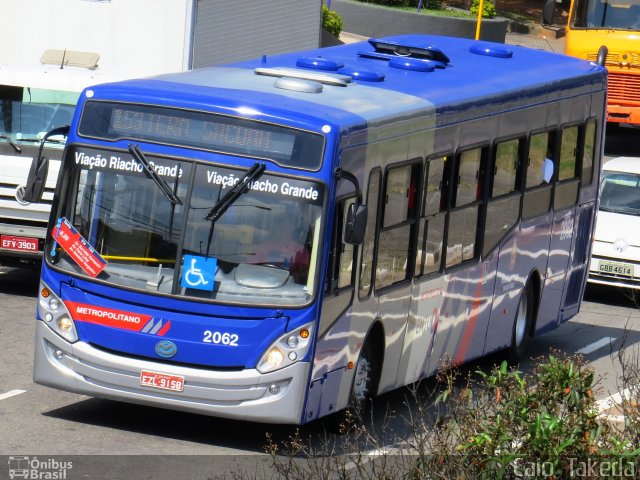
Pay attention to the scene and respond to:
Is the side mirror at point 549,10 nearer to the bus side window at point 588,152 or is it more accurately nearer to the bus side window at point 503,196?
the bus side window at point 588,152

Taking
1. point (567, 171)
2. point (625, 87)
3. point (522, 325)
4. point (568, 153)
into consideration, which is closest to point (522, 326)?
point (522, 325)

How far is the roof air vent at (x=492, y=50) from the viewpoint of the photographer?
16.3 m

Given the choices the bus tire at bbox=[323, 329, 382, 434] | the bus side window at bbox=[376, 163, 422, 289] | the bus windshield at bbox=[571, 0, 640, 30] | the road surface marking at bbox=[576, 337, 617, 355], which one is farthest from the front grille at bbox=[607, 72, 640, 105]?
the bus tire at bbox=[323, 329, 382, 434]

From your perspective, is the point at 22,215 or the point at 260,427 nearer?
the point at 260,427

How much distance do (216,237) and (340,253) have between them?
939 millimetres

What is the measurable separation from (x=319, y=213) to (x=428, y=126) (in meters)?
2.23

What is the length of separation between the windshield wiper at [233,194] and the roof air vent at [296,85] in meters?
1.20

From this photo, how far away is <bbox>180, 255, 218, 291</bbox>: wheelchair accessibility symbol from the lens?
10.8 metres

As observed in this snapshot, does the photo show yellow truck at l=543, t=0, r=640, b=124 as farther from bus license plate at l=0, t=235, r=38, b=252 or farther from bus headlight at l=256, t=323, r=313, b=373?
bus headlight at l=256, t=323, r=313, b=373

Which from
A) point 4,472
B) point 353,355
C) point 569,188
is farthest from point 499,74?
point 4,472

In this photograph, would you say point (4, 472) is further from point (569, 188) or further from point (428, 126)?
point (569, 188)

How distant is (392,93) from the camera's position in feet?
41.5

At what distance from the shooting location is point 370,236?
38.5ft

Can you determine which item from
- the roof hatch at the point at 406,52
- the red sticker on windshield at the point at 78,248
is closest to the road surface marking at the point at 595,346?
the roof hatch at the point at 406,52
